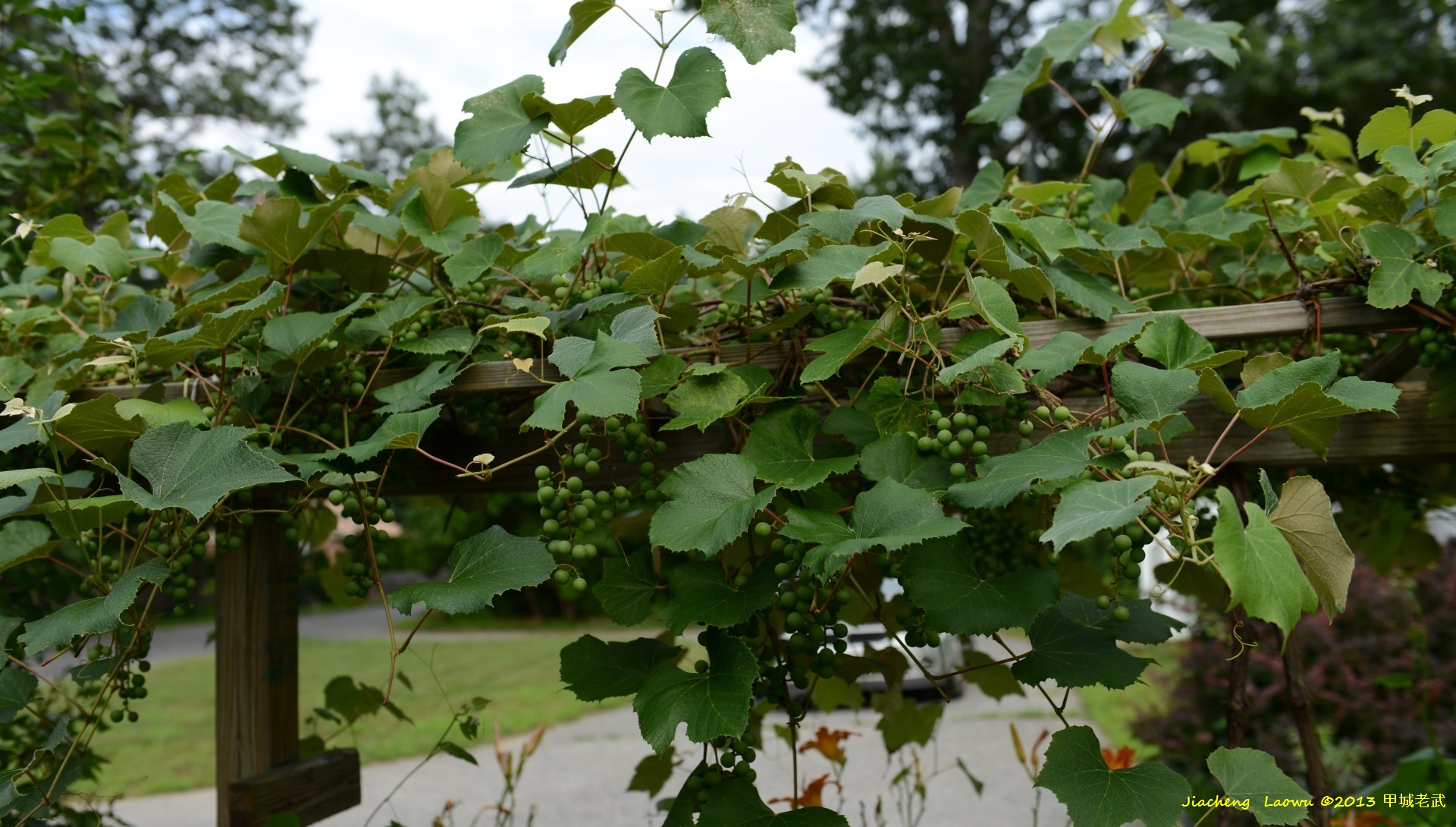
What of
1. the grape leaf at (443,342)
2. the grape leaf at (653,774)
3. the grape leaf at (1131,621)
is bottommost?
the grape leaf at (653,774)

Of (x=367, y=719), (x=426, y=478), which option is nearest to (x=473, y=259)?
(x=426, y=478)

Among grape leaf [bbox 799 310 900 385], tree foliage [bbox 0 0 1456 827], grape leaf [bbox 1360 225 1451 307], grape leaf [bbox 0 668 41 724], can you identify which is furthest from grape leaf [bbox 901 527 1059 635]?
grape leaf [bbox 0 668 41 724]

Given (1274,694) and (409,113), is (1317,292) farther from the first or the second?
(409,113)

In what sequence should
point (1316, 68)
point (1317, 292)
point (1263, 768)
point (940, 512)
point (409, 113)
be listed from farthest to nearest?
1. point (409, 113)
2. point (1316, 68)
3. point (1317, 292)
4. point (1263, 768)
5. point (940, 512)

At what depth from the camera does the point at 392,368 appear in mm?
1282

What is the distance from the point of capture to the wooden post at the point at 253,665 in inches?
57.7

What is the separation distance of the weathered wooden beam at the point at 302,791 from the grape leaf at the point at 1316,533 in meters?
1.50

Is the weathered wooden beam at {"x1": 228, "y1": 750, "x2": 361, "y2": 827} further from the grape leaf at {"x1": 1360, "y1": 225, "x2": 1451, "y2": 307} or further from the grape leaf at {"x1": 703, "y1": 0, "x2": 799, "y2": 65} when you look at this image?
the grape leaf at {"x1": 1360, "y1": 225, "x2": 1451, "y2": 307}

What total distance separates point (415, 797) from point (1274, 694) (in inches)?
179

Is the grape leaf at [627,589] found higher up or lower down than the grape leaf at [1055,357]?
lower down

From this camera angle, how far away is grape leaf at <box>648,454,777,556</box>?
35.2 inches

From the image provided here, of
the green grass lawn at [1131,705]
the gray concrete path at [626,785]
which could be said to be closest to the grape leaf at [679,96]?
the gray concrete path at [626,785]

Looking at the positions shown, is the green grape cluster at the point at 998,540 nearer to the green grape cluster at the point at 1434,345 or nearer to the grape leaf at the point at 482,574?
the green grape cluster at the point at 1434,345

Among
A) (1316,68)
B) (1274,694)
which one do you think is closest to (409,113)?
(1316,68)
